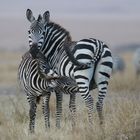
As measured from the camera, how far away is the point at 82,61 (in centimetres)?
1231

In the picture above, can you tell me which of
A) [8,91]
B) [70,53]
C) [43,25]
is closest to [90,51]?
[70,53]

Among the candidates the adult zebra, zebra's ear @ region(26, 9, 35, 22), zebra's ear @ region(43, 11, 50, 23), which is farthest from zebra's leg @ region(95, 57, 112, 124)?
zebra's ear @ region(26, 9, 35, 22)

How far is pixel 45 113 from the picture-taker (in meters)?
13.5

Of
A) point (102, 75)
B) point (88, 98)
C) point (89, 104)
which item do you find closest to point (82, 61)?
point (102, 75)

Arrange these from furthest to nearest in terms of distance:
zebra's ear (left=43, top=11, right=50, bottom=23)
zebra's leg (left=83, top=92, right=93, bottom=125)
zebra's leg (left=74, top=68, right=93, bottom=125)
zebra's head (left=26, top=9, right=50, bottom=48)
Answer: zebra's ear (left=43, top=11, right=50, bottom=23) < zebra's head (left=26, top=9, right=50, bottom=48) < zebra's leg (left=83, top=92, right=93, bottom=125) < zebra's leg (left=74, top=68, right=93, bottom=125)

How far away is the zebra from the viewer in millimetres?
12820

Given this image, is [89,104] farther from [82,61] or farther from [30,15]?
[30,15]

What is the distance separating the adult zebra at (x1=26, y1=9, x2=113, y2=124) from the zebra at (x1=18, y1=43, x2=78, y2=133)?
15 centimetres

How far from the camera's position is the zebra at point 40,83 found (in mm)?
12820

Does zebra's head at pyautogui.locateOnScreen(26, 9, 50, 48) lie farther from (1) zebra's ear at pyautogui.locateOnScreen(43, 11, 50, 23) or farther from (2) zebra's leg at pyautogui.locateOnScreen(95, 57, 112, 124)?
(2) zebra's leg at pyautogui.locateOnScreen(95, 57, 112, 124)

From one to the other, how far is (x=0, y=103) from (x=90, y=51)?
6.81 metres

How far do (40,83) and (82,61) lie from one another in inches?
46.3

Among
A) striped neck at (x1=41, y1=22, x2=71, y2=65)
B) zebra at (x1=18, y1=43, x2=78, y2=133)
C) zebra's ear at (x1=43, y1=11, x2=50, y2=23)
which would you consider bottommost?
zebra at (x1=18, y1=43, x2=78, y2=133)

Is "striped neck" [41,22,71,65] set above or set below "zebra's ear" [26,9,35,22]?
below
